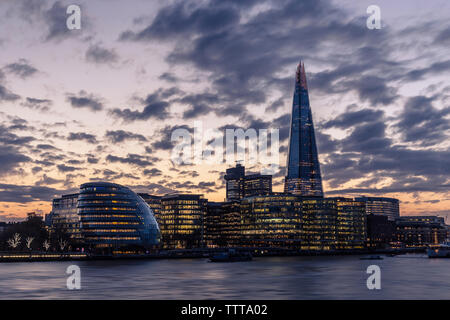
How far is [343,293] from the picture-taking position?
7225 cm

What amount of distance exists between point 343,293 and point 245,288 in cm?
1454

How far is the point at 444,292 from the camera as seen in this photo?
74.5 metres

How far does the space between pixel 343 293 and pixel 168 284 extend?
2814 centimetres

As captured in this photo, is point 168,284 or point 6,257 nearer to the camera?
point 168,284

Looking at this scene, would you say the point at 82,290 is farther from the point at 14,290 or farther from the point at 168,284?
the point at 168,284

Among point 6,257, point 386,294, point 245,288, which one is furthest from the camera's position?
point 6,257
